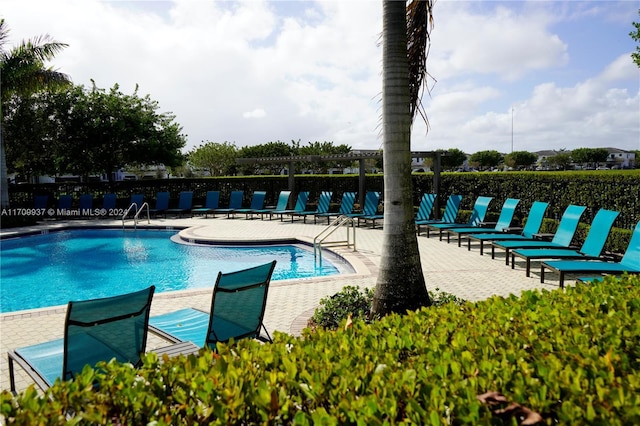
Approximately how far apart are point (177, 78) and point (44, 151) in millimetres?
18745

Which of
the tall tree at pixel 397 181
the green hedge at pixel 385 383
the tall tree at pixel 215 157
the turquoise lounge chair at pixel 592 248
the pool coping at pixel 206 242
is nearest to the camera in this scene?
the green hedge at pixel 385 383

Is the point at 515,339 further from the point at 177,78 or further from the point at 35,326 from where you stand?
the point at 177,78

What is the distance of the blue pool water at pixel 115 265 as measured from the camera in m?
10.9

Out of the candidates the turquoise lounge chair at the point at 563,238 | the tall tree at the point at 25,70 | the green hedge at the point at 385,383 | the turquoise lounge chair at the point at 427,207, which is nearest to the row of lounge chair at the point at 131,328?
the green hedge at the point at 385,383

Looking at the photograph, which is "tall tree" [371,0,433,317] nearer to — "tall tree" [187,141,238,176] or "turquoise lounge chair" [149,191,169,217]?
"turquoise lounge chair" [149,191,169,217]

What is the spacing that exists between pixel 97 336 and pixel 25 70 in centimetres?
2235

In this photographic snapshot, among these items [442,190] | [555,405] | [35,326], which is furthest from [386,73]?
[442,190]

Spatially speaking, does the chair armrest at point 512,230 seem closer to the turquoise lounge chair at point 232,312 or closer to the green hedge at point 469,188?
the green hedge at point 469,188

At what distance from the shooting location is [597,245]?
28.5ft

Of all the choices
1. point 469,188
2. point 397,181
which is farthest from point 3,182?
point 397,181

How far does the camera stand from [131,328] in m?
4.27

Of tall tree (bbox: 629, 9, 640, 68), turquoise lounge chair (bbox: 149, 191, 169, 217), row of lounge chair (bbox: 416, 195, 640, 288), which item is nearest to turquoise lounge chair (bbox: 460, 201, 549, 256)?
row of lounge chair (bbox: 416, 195, 640, 288)

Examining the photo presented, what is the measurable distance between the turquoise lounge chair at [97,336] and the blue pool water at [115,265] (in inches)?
230

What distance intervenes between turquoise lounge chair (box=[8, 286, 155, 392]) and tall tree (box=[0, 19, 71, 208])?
2153cm
